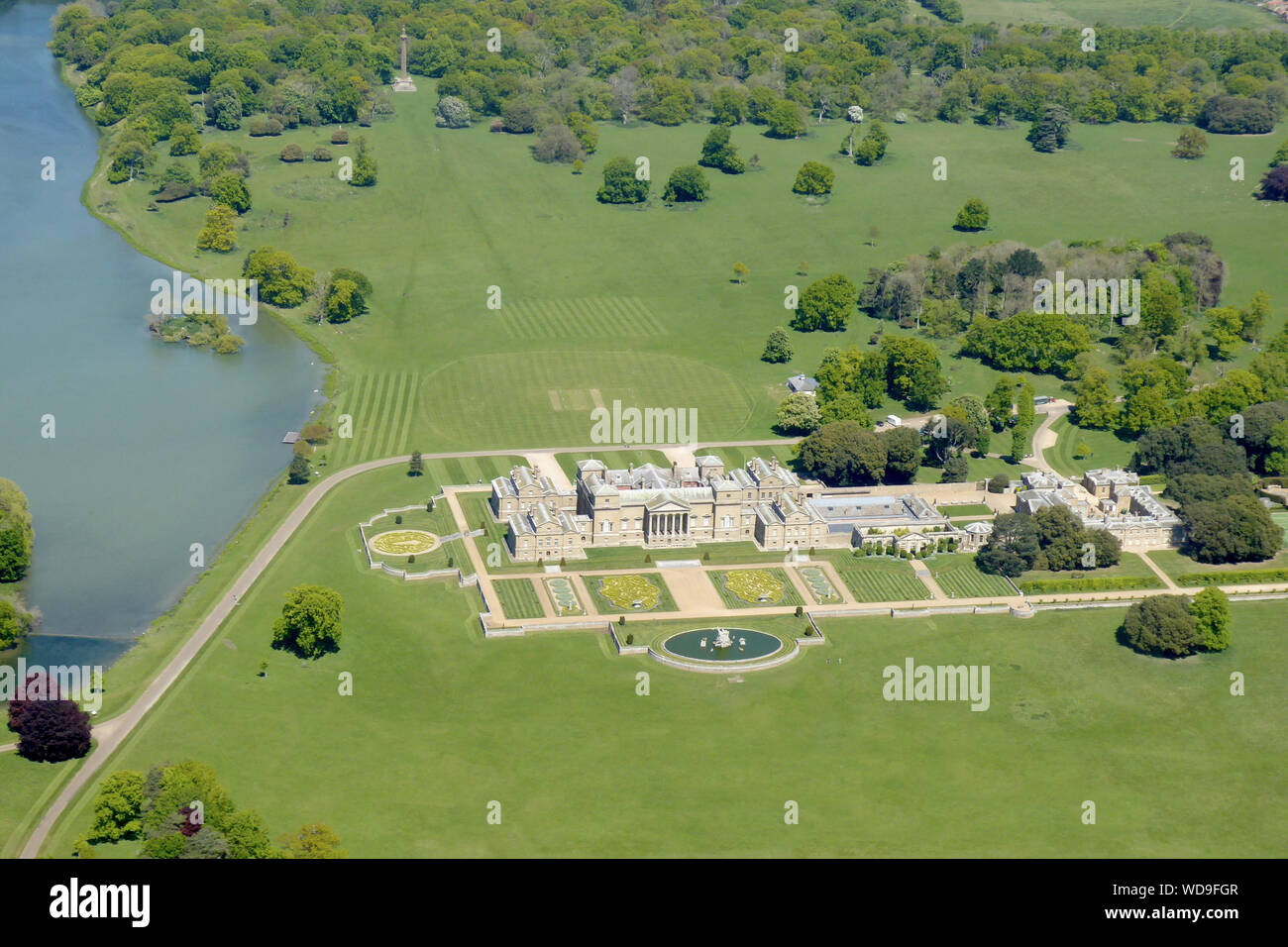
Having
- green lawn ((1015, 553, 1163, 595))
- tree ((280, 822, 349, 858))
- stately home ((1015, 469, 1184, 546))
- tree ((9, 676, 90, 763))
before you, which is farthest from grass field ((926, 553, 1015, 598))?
tree ((9, 676, 90, 763))

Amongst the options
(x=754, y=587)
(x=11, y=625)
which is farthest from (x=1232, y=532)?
(x=11, y=625)

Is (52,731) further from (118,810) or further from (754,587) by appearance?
(754,587)

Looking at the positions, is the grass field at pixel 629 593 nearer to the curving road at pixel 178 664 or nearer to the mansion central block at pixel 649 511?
A: the mansion central block at pixel 649 511

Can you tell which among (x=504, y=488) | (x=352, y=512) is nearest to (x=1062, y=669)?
(x=504, y=488)

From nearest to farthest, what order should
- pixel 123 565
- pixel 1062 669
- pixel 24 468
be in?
pixel 1062 669, pixel 123 565, pixel 24 468

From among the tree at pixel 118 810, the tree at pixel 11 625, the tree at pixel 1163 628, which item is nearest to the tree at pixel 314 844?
the tree at pixel 118 810

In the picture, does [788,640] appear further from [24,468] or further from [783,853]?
[24,468]
